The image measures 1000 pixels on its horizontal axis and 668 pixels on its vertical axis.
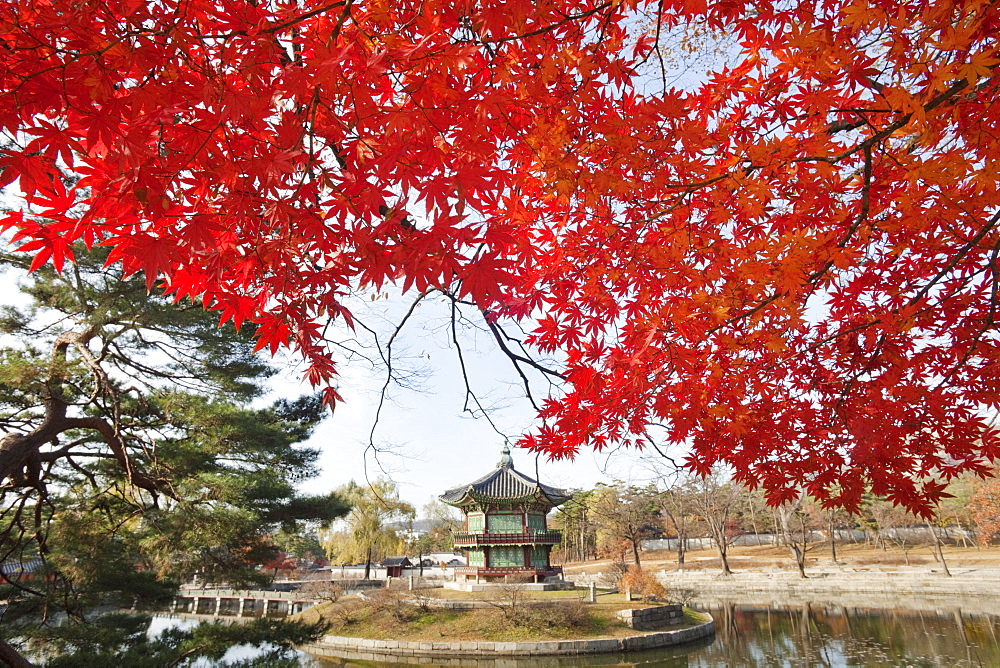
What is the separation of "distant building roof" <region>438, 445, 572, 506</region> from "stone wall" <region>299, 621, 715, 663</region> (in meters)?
6.09

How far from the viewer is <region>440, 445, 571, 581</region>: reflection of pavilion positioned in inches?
757

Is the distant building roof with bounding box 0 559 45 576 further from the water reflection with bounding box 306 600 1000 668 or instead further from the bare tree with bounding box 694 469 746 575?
the bare tree with bounding box 694 469 746 575

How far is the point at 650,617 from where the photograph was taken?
14.6 m

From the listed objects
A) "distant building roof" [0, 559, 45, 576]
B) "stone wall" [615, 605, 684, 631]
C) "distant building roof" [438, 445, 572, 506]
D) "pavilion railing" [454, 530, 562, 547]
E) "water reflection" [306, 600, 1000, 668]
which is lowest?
"water reflection" [306, 600, 1000, 668]

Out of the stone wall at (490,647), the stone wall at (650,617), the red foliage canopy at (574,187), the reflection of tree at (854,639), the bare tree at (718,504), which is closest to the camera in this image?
the red foliage canopy at (574,187)

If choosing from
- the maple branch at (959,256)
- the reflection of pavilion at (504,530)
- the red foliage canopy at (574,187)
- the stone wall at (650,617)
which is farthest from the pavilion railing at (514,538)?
the maple branch at (959,256)

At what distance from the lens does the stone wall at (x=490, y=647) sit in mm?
12836

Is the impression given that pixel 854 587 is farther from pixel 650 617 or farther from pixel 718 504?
pixel 650 617

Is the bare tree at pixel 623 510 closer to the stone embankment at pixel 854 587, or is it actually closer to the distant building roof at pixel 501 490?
the stone embankment at pixel 854 587

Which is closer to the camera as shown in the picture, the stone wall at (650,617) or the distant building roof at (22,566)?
the distant building roof at (22,566)

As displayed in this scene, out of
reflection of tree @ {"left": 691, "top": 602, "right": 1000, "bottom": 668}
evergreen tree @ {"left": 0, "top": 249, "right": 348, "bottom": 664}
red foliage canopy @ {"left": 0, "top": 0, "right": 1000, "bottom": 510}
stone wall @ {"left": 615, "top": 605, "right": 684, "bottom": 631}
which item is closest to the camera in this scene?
red foliage canopy @ {"left": 0, "top": 0, "right": 1000, "bottom": 510}

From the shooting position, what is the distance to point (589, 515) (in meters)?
29.1

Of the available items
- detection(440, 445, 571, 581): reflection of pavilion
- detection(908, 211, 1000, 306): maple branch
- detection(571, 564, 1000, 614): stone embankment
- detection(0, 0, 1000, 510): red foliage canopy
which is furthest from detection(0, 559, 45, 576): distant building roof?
detection(571, 564, 1000, 614): stone embankment

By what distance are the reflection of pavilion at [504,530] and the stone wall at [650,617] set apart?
511cm
